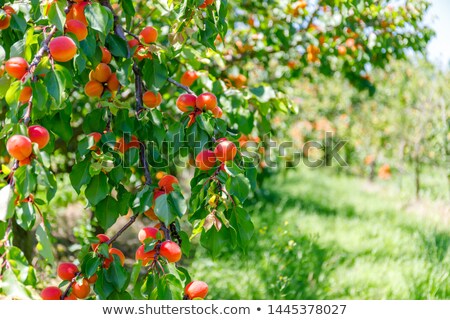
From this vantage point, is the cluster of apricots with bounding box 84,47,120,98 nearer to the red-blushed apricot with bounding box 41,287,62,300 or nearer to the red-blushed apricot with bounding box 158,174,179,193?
the red-blushed apricot with bounding box 158,174,179,193

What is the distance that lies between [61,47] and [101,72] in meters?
0.27

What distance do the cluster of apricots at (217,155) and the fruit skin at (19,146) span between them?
0.42 metres

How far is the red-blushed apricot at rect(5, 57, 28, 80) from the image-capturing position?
3.49 ft

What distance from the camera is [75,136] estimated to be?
2623 millimetres

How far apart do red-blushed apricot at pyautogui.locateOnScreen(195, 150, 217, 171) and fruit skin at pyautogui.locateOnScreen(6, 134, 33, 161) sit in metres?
0.42

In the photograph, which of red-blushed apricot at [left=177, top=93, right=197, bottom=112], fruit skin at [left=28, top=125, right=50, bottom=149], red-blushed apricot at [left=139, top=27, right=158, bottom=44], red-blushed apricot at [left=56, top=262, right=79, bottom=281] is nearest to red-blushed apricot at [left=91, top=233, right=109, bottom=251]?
red-blushed apricot at [left=56, top=262, right=79, bottom=281]

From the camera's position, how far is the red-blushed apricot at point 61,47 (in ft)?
3.52

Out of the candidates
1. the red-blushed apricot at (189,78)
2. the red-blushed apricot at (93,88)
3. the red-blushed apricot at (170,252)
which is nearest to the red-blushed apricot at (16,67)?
the red-blushed apricot at (93,88)

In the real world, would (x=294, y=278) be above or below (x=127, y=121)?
below

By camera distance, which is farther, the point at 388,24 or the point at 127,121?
the point at 388,24

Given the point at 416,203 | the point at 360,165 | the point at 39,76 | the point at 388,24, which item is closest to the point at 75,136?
the point at 39,76

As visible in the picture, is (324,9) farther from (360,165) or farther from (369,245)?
(360,165)

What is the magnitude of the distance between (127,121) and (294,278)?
1.73m

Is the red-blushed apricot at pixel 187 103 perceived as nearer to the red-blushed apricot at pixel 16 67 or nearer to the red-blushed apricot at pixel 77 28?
the red-blushed apricot at pixel 77 28
